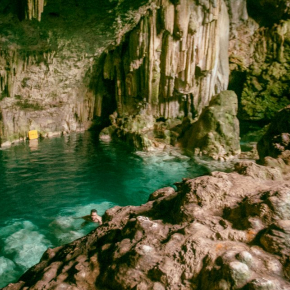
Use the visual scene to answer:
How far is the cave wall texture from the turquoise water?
374 cm

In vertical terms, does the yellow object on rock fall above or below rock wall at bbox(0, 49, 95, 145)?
below

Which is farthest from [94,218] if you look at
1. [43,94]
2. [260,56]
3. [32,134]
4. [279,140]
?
[260,56]

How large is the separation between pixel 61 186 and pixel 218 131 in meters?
7.94

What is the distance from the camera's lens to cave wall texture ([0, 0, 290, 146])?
13.3m

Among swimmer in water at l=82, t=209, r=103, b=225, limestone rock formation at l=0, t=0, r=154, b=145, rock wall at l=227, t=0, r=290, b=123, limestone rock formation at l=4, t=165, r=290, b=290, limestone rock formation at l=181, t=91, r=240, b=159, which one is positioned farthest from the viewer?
rock wall at l=227, t=0, r=290, b=123

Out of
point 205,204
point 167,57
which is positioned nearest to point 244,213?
point 205,204

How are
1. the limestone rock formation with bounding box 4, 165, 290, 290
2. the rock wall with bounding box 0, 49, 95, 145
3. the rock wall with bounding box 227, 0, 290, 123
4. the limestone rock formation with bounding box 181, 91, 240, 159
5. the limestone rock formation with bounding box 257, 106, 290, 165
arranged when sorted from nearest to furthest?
1. the limestone rock formation with bounding box 4, 165, 290, 290
2. the limestone rock formation with bounding box 257, 106, 290, 165
3. the limestone rock formation with bounding box 181, 91, 240, 159
4. the rock wall with bounding box 0, 49, 95, 145
5. the rock wall with bounding box 227, 0, 290, 123

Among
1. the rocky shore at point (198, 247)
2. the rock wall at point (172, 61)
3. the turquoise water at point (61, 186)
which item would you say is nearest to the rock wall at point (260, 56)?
the rock wall at point (172, 61)

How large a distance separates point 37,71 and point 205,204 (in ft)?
50.4

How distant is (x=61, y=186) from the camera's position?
1041cm

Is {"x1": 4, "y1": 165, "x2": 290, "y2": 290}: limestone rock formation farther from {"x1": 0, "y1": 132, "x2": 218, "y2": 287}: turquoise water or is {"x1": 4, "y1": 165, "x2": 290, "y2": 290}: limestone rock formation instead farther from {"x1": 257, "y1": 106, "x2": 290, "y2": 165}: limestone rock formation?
{"x1": 0, "y1": 132, "x2": 218, "y2": 287}: turquoise water

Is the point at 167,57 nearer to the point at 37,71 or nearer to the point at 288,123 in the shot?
the point at 37,71

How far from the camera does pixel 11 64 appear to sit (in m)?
14.2

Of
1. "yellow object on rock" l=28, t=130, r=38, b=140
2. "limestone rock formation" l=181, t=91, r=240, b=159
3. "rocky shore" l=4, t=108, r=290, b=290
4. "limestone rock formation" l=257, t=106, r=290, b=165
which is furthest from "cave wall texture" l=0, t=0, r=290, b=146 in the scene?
"rocky shore" l=4, t=108, r=290, b=290
